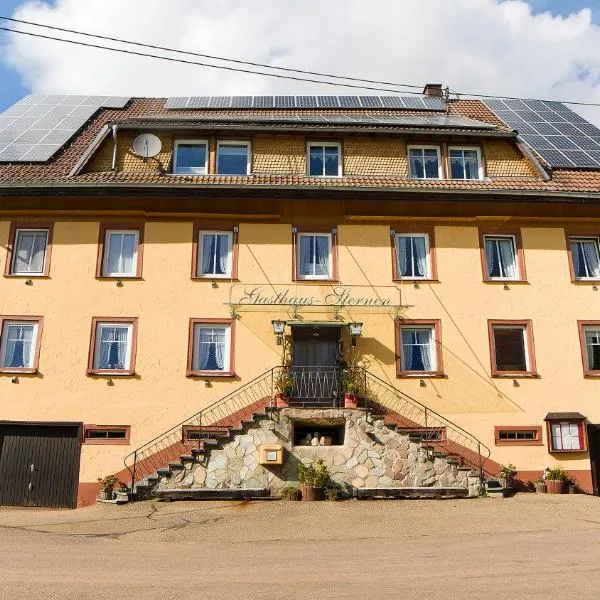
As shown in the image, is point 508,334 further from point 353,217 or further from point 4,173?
point 4,173

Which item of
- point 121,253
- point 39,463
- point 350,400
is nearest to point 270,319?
point 350,400

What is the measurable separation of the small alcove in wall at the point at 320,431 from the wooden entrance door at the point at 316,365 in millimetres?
647

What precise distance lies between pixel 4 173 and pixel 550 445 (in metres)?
17.4

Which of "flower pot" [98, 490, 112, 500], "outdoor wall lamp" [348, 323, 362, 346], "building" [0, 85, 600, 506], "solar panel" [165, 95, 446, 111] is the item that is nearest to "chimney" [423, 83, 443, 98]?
"solar panel" [165, 95, 446, 111]

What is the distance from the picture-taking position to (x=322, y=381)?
54.9ft

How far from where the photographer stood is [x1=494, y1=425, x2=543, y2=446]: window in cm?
1634

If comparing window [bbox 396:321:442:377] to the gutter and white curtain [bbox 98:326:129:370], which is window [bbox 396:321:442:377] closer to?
the gutter

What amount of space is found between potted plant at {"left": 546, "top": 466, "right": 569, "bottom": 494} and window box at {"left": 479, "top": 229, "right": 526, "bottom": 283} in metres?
5.41

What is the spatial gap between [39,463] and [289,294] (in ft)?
26.7

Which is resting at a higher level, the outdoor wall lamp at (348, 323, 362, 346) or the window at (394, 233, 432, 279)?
the window at (394, 233, 432, 279)

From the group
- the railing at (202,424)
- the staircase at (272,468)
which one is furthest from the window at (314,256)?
the staircase at (272,468)

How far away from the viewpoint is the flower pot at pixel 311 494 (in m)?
14.0

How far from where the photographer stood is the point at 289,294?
17344 millimetres

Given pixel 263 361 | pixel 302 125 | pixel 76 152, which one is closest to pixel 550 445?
pixel 263 361
